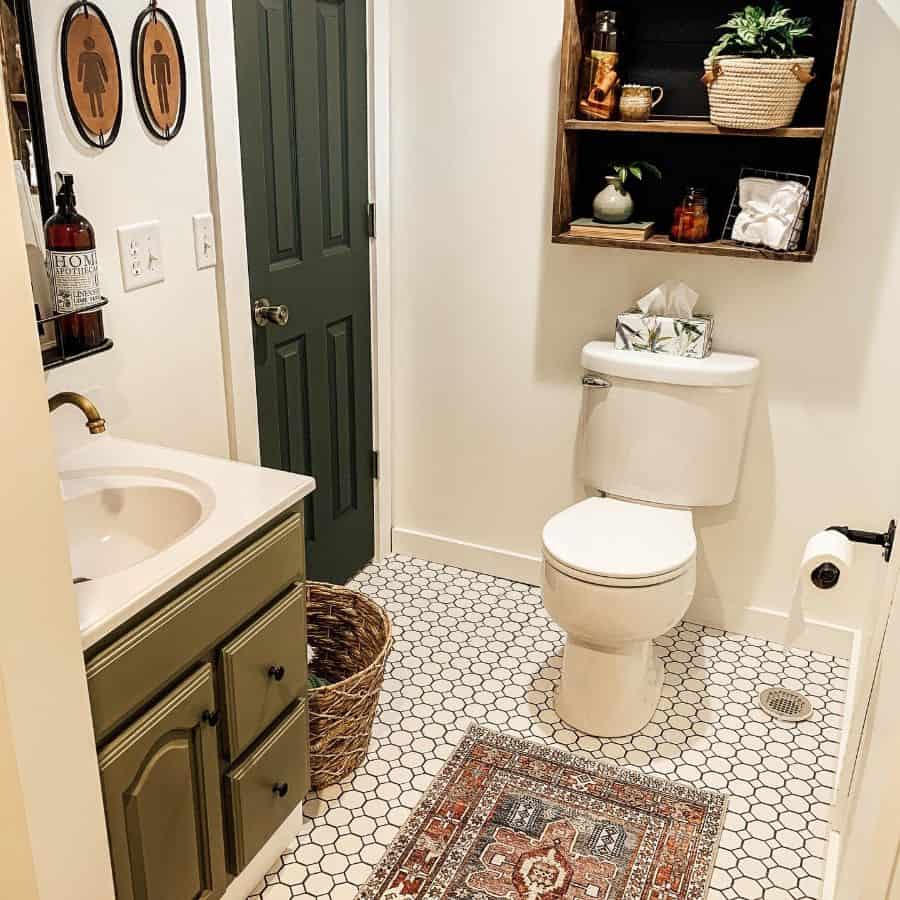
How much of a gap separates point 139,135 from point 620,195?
1.17m

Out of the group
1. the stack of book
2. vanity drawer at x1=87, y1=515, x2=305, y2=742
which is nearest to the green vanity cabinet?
vanity drawer at x1=87, y1=515, x2=305, y2=742

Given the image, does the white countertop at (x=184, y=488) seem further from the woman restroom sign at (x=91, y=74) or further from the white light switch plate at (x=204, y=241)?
the woman restroom sign at (x=91, y=74)

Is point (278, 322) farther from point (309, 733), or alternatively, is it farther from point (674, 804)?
point (674, 804)

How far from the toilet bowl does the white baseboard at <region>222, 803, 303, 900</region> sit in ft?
2.38

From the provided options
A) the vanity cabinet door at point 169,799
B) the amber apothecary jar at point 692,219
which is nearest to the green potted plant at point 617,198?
the amber apothecary jar at point 692,219

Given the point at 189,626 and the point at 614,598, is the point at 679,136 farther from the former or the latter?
the point at 189,626

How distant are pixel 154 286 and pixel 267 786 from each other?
38.9 inches

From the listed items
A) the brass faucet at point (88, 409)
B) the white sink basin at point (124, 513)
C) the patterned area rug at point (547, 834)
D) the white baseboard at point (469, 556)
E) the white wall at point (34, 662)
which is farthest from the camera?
the white baseboard at point (469, 556)

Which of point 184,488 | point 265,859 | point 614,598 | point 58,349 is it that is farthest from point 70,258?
point 614,598

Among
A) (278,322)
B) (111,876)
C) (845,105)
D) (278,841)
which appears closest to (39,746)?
(111,876)

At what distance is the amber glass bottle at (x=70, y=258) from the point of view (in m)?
1.54

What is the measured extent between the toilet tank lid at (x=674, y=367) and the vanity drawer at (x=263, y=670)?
3.52ft

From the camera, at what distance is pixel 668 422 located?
2.38 meters

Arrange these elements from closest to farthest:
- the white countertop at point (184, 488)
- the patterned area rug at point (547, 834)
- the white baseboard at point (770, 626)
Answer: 1. the white countertop at point (184, 488)
2. the patterned area rug at point (547, 834)
3. the white baseboard at point (770, 626)
